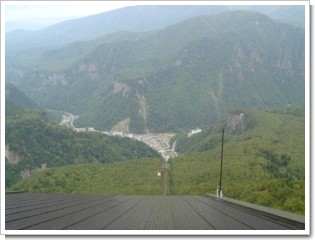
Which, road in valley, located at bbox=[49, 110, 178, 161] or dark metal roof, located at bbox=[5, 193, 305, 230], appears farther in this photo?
road in valley, located at bbox=[49, 110, 178, 161]

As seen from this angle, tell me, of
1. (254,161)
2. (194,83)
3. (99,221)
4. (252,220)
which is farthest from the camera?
(194,83)

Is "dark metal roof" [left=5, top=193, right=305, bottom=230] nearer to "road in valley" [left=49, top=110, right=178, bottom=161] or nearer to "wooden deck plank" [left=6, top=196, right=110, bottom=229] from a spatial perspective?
"wooden deck plank" [left=6, top=196, right=110, bottom=229]

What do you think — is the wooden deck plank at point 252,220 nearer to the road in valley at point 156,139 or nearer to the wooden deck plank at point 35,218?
the wooden deck plank at point 35,218

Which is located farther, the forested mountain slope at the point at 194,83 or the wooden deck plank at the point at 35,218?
the forested mountain slope at the point at 194,83

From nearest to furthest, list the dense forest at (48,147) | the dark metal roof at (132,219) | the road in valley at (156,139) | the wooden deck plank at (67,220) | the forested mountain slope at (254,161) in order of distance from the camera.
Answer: the wooden deck plank at (67,220), the dark metal roof at (132,219), the forested mountain slope at (254,161), the dense forest at (48,147), the road in valley at (156,139)

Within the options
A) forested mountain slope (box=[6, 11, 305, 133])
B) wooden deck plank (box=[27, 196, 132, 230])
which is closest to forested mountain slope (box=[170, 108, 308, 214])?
wooden deck plank (box=[27, 196, 132, 230])

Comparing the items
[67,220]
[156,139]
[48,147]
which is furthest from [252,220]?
[156,139]

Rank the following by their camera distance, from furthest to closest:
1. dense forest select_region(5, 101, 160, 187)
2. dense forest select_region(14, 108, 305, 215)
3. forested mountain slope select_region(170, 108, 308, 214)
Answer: dense forest select_region(5, 101, 160, 187) → dense forest select_region(14, 108, 305, 215) → forested mountain slope select_region(170, 108, 308, 214)

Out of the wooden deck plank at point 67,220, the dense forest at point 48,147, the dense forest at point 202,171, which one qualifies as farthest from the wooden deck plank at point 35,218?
the dense forest at point 48,147

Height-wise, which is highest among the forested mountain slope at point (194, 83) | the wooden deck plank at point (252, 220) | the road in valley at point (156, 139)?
the forested mountain slope at point (194, 83)

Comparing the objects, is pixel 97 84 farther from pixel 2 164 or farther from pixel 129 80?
pixel 2 164

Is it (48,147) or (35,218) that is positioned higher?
(35,218)

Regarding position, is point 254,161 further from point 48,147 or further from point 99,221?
point 48,147
